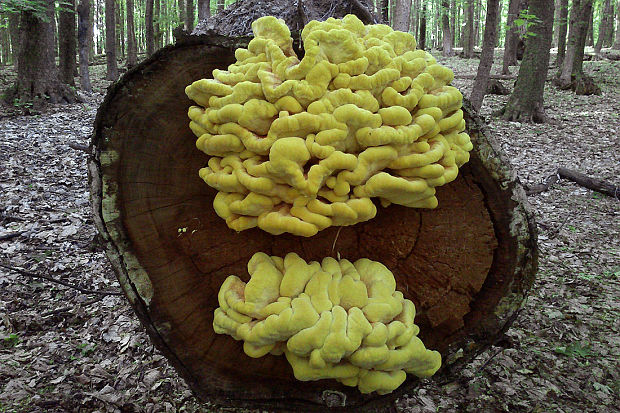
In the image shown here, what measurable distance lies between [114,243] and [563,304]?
12.4 ft

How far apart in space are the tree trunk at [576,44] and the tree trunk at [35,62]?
1467 cm

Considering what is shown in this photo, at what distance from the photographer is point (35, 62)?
1041 cm

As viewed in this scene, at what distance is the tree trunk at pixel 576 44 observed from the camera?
12734 mm

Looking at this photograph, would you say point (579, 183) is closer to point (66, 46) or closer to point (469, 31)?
→ point (66, 46)

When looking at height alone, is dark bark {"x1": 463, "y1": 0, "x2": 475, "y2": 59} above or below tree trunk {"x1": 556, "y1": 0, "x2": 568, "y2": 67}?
above

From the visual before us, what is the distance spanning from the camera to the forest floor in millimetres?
2832

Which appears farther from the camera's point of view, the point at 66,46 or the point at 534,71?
the point at 66,46

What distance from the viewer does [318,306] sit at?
171 centimetres

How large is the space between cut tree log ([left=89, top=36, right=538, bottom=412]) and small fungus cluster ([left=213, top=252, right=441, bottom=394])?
0.14 metres

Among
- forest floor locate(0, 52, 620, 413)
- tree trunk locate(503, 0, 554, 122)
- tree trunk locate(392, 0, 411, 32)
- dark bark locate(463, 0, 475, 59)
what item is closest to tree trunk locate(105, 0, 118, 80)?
forest floor locate(0, 52, 620, 413)

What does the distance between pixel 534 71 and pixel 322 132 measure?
9968 millimetres

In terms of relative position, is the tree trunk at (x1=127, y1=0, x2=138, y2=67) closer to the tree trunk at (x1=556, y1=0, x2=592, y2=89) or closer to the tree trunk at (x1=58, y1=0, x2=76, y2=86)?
the tree trunk at (x1=58, y1=0, x2=76, y2=86)

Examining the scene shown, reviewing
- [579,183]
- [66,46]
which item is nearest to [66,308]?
[579,183]

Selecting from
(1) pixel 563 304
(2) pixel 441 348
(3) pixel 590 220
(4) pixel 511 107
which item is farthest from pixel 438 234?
(4) pixel 511 107
